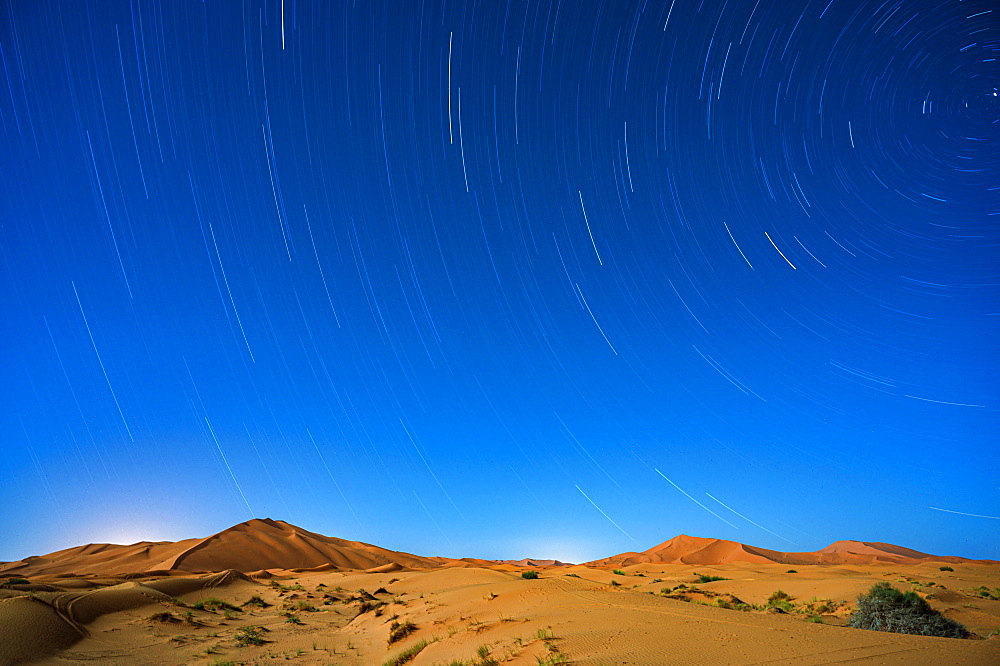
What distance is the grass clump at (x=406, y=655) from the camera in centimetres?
1244

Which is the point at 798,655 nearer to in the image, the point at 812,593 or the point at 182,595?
the point at 812,593

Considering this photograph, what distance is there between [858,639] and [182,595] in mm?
31932

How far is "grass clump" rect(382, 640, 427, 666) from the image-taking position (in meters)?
12.4

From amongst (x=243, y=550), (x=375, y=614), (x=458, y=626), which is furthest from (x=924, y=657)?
(x=243, y=550)

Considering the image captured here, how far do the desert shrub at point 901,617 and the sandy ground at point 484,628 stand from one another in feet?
5.29

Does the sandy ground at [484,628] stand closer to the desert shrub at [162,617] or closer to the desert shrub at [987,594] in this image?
the desert shrub at [162,617]

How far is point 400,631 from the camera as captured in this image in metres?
15.7

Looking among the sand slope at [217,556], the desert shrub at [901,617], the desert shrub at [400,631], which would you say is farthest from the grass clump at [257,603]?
the sand slope at [217,556]

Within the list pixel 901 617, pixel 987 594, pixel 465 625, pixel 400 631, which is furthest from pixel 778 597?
pixel 400 631

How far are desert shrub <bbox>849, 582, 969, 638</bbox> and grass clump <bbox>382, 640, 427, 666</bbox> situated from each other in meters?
11.4

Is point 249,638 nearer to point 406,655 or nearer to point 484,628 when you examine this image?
point 406,655

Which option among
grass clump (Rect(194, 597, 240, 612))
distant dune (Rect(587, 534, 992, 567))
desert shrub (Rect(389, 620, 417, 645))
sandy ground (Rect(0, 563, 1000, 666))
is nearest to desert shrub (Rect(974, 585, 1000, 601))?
sandy ground (Rect(0, 563, 1000, 666))

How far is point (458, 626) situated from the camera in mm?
14641

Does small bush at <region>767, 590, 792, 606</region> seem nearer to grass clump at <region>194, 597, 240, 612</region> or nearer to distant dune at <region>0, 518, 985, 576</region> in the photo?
grass clump at <region>194, 597, 240, 612</region>
